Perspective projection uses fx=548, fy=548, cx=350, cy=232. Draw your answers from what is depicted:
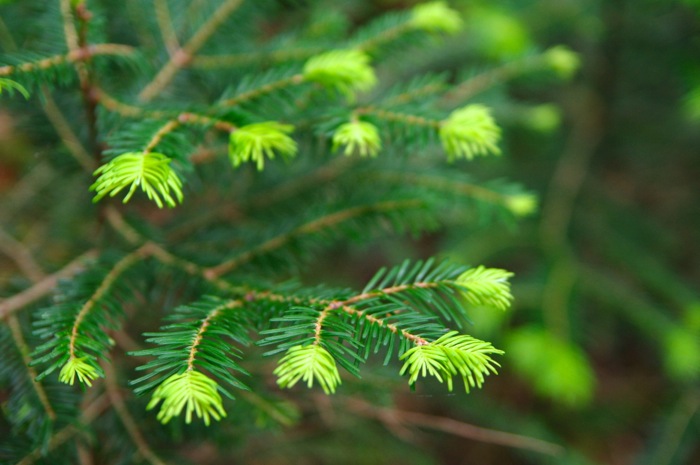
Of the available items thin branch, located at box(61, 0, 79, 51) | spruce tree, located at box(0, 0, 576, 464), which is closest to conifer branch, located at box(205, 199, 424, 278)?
spruce tree, located at box(0, 0, 576, 464)

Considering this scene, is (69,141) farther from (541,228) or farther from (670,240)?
(670,240)

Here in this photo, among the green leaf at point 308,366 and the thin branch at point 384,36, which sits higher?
the thin branch at point 384,36

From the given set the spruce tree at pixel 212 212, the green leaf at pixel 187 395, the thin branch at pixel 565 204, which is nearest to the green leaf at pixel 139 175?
the spruce tree at pixel 212 212

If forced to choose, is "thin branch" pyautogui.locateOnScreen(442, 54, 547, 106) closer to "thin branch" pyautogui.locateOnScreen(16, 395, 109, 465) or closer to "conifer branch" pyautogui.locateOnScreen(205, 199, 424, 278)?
"conifer branch" pyautogui.locateOnScreen(205, 199, 424, 278)

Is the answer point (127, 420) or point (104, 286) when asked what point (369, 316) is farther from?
point (127, 420)

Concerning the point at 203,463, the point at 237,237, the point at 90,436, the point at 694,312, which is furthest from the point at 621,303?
the point at 90,436

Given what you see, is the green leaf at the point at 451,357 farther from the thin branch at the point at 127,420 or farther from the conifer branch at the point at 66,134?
the conifer branch at the point at 66,134
